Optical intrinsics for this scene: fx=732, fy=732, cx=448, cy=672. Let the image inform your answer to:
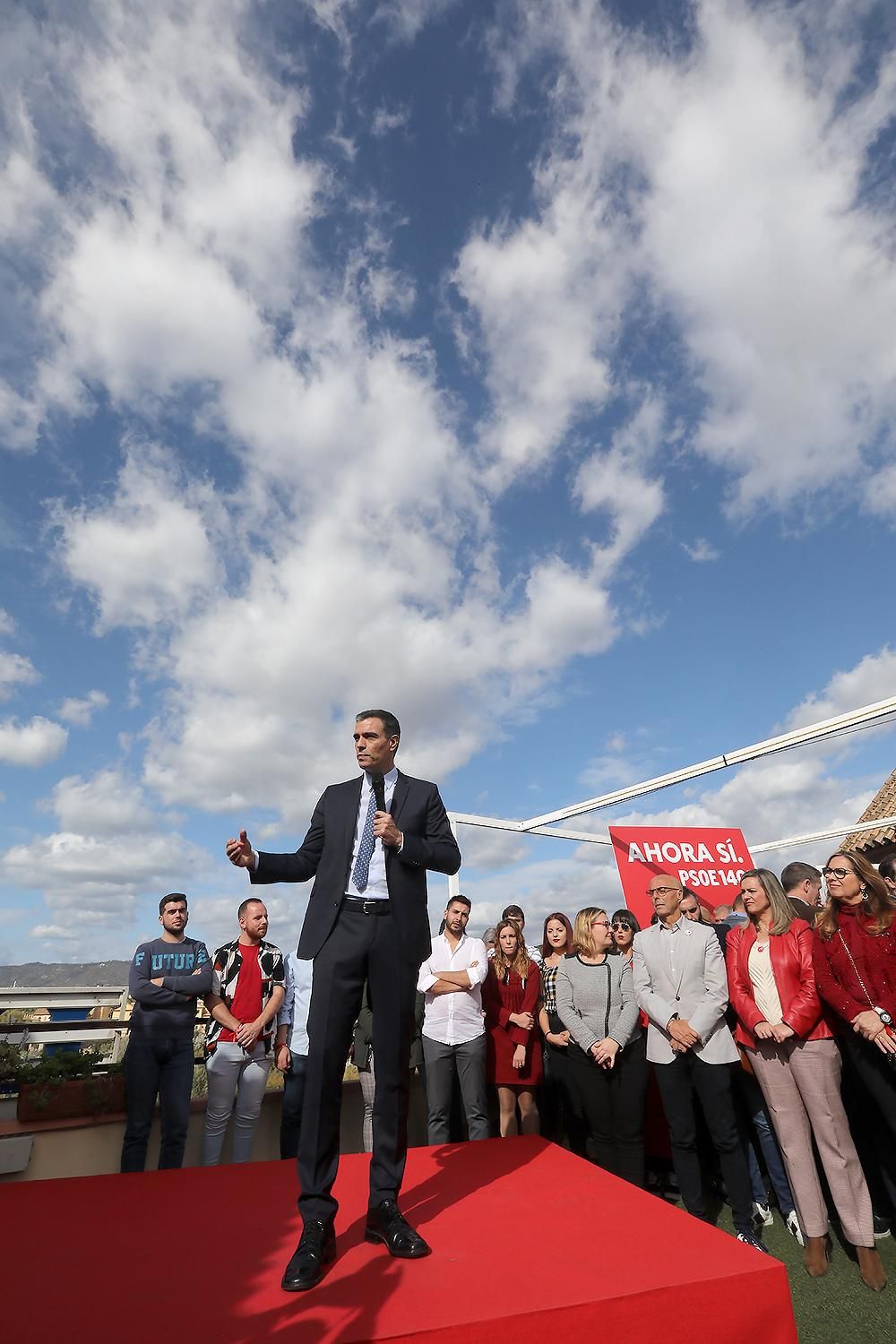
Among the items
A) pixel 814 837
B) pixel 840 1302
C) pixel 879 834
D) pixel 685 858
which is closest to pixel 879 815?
pixel 879 834

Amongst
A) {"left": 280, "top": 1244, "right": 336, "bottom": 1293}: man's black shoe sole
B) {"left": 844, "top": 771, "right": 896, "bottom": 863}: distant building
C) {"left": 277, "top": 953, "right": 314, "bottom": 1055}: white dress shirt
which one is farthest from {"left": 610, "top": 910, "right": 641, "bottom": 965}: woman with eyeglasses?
Answer: {"left": 844, "top": 771, "right": 896, "bottom": 863}: distant building

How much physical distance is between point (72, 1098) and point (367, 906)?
3731 millimetres

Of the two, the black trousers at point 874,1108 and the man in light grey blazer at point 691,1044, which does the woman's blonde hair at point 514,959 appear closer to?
the man in light grey blazer at point 691,1044

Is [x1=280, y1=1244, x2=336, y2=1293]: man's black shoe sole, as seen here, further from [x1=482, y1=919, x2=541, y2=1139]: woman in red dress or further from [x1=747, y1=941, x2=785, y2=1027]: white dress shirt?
[x1=482, y1=919, x2=541, y2=1139]: woman in red dress

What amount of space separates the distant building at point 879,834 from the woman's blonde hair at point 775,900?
980 centimetres

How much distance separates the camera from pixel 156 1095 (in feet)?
16.2

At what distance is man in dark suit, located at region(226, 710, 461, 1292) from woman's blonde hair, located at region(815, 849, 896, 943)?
8.28 feet

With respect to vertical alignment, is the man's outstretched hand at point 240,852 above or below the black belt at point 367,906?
above

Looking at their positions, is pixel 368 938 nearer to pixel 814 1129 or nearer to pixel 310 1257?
pixel 310 1257

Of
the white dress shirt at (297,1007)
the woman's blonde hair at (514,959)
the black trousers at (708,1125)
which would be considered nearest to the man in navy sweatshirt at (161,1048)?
the white dress shirt at (297,1007)

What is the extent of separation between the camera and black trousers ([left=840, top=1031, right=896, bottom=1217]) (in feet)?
12.5

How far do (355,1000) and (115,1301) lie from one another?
3.28 feet

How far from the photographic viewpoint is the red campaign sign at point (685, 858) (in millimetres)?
8625

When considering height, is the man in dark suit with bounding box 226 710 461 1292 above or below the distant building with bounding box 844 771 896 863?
below
